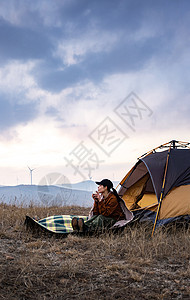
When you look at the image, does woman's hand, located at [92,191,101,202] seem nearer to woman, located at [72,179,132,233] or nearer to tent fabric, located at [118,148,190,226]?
woman, located at [72,179,132,233]

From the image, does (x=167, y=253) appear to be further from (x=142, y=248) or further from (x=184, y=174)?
(x=184, y=174)

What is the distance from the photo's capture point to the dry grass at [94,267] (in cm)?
327

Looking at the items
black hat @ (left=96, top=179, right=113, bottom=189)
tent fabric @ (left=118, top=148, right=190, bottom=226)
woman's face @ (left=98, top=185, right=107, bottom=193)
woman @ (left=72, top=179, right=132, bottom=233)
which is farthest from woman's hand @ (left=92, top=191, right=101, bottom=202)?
tent fabric @ (left=118, top=148, right=190, bottom=226)

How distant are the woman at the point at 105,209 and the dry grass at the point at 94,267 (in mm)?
328

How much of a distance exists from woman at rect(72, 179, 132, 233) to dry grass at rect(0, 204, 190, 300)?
328mm

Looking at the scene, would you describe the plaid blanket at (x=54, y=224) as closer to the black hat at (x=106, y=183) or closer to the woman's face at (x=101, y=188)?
the woman's face at (x=101, y=188)

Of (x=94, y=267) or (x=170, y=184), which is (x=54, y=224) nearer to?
(x=94, y=267)

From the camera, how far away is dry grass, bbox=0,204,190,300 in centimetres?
327

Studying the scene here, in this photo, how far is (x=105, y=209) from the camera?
631 cm

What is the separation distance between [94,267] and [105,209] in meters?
2.30

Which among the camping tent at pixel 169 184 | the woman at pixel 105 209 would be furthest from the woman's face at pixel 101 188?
the camping tent at pixel 169 184

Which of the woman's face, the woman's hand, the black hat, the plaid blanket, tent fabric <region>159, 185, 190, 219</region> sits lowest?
the plaid blanket

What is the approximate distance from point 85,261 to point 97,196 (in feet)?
7.22

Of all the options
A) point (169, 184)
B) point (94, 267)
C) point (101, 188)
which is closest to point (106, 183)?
point (101, 188)
